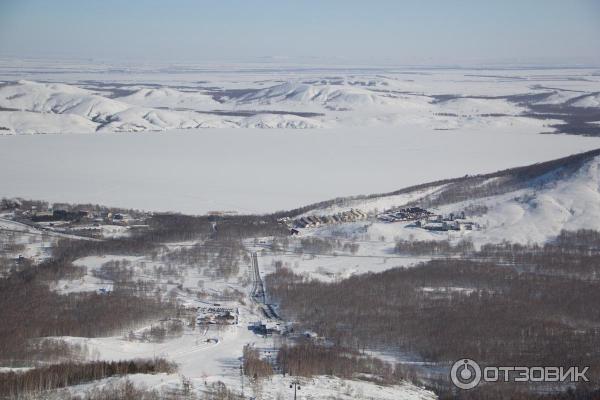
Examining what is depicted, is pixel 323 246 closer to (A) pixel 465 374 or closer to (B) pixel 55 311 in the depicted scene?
(B) pixel 55 311

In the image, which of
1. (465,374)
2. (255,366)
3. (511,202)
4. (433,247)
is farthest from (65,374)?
(511,202)

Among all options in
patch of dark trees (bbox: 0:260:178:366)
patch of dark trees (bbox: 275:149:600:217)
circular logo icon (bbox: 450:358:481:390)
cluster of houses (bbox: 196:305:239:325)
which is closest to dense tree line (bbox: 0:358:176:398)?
patch of dark trees (bbox: 0:260:178:366)

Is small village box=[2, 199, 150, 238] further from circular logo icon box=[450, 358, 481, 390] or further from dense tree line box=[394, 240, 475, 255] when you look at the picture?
circular logo icon box=[450, 358, 481, 390]

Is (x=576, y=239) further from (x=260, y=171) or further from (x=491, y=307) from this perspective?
(x=260, y=171)

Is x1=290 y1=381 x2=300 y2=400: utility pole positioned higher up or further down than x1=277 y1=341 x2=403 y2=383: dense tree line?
further down

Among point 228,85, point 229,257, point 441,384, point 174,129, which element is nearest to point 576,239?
point 229,257

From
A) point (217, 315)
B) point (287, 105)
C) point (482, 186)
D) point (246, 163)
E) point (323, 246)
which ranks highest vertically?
point (287, 105)

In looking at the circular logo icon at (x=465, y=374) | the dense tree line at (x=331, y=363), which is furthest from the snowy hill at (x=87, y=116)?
the circular logo icon at (x=465, y=374)
